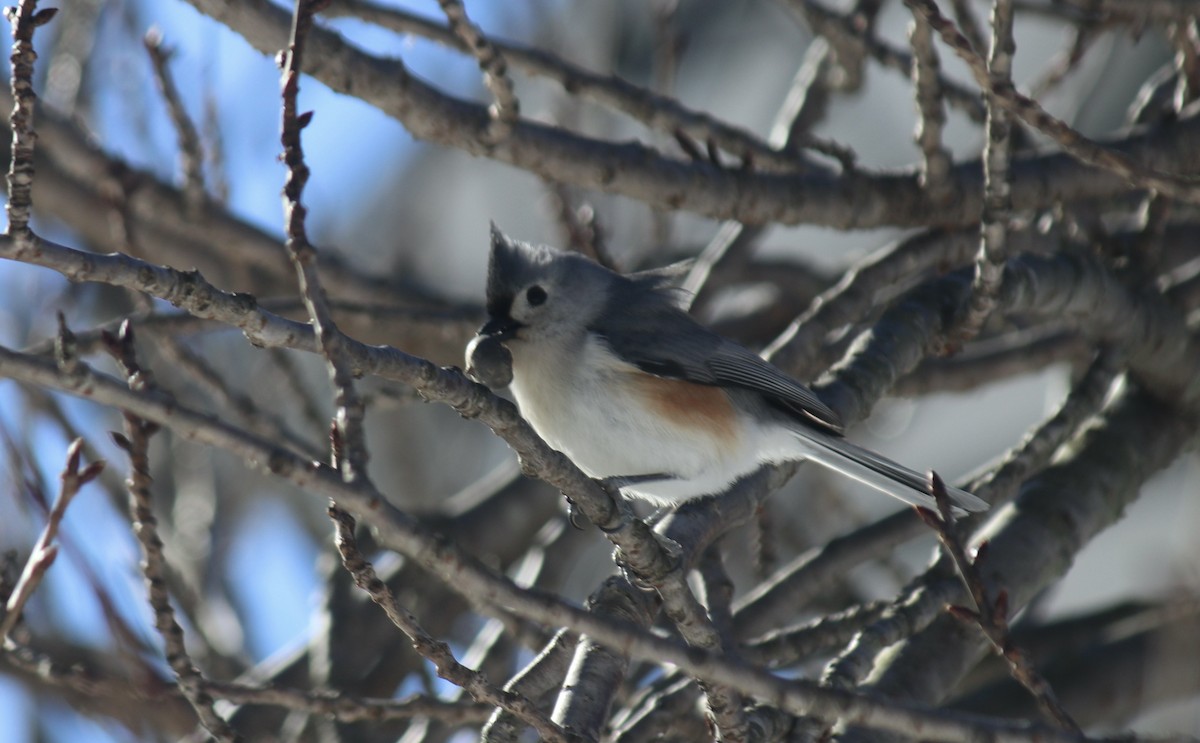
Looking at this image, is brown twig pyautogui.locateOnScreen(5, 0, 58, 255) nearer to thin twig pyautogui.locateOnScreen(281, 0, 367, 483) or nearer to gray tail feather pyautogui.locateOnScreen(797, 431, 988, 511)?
thin twig pyautogui.locateOnScreen(281, 0, 367, 483)

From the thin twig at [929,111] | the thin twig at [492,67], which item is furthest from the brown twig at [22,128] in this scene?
the thin twig at [929,111]

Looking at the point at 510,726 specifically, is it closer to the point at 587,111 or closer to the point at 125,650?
the point at 125,650

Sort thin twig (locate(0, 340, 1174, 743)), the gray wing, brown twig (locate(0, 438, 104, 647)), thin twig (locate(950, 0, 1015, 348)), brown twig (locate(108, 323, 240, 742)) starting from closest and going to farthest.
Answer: thin twig (locate(0, 340, 1174, 743)) < brown twig (locate(0, 438, 104, 647)) < brown twig (locate(108, 323, 240, 742)) < thin twig (locate(950, 0, 1015, 348)) < the gray wing

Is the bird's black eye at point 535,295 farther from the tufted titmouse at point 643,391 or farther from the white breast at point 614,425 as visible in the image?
the white breast at point 614,425

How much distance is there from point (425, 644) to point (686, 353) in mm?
1271

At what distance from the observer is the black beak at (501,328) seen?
263 centimetres

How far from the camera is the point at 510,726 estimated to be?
1.73 meters

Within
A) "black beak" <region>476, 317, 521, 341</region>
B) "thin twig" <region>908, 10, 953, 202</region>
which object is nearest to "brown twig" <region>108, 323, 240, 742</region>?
"black beak" <region>476, 317, 521, 341</region>

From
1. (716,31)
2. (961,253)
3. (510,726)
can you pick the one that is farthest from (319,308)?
(716,31)

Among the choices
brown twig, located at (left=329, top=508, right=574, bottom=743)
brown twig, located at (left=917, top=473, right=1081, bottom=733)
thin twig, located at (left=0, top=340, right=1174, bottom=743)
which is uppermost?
brown twig, located at (left=917, top=473, right=1081, bottom=733)

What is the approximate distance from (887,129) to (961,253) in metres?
3.67

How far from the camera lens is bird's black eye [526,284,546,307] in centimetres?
268

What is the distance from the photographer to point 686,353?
2664 millimetres

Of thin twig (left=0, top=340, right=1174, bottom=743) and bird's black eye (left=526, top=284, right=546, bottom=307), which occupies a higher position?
bird's black eye (left=526, top=284, right=546, bottom=307)
